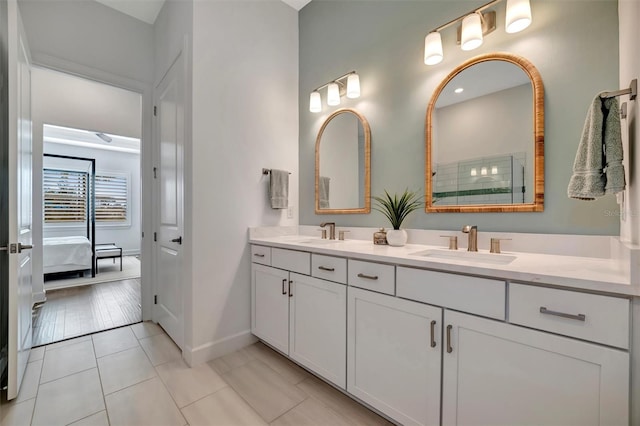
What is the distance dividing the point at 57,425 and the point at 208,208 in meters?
1.38

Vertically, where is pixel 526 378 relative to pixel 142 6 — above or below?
below

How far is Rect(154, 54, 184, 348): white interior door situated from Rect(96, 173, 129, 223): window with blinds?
499 centimetres

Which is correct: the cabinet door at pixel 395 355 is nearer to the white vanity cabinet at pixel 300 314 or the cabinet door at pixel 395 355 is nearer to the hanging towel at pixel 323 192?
the white vanity cabinet at pixel 300 314

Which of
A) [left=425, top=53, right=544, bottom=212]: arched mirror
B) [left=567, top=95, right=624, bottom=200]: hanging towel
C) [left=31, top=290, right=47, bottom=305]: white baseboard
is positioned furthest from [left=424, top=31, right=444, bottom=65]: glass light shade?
[left=31, top=290, right=47, bottom=305]: white baseboard

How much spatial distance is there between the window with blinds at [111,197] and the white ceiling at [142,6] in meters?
4.97

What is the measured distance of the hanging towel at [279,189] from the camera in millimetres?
2334

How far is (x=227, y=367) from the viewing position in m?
1.92

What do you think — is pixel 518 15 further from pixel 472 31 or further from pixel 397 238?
pixel 397 238

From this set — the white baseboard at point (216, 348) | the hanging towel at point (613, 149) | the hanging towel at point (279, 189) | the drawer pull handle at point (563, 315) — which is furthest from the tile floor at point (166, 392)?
the hanging towel at point (613, 149)

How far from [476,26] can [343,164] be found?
3.99ft

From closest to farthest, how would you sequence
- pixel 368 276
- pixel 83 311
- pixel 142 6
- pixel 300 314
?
pixel 368 276 → pixel 300 314 → pixel 142 6 → pixel 83 311

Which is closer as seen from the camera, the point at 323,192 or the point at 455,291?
the point at 455,291

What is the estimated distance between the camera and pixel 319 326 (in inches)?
65.2

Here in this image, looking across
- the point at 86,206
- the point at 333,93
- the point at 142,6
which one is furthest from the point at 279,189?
the point at 86,206
